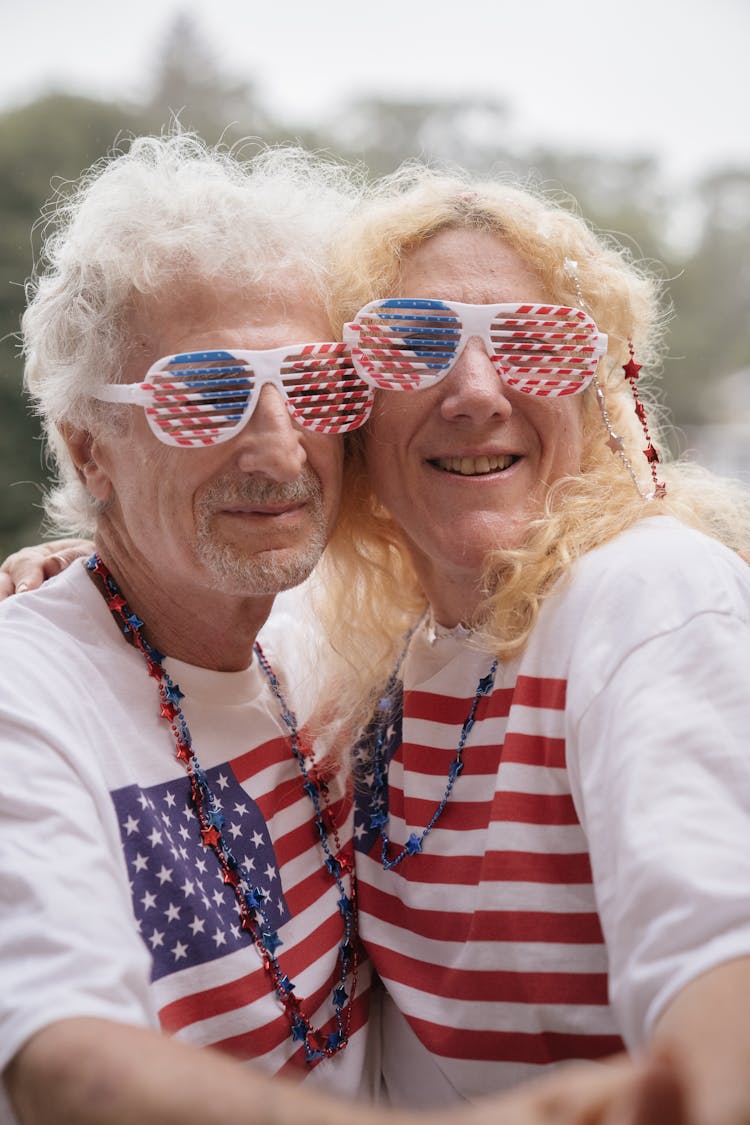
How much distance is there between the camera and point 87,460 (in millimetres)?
2033

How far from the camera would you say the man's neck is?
6.32ft

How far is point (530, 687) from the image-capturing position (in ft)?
5.24

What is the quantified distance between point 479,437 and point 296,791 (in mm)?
748

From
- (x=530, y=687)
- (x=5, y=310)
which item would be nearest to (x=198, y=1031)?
(x=530, y=687)

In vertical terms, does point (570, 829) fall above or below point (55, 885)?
below

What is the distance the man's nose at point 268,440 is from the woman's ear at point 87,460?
34 cm

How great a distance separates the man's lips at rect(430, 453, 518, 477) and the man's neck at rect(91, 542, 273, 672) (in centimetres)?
43

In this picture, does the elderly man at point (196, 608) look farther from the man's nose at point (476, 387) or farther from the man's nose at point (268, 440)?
the man's nose at point (476, 387)

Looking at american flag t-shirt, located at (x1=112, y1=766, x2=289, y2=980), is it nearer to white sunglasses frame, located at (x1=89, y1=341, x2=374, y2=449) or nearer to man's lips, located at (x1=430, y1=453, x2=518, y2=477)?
white sunglasses frame, located at (x1=89, y1=341, x2=374, y2=449)

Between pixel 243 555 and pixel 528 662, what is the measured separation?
56cm

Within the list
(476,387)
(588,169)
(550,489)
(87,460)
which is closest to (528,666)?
(550,489)

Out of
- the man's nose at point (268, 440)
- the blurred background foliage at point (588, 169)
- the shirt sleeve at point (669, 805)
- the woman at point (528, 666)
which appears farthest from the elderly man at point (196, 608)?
the blurred background foliage at point (588, 169)

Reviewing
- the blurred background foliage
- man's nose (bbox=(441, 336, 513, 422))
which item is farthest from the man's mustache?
the blurred background foliage

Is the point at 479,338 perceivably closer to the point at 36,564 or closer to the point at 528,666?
the point at 528,666
